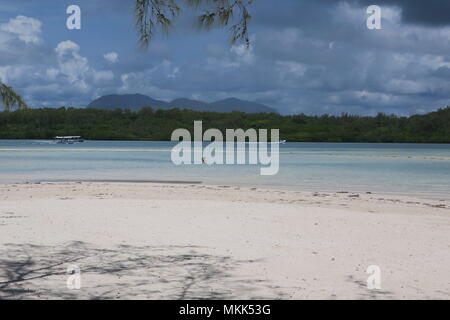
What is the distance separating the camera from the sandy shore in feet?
21.5

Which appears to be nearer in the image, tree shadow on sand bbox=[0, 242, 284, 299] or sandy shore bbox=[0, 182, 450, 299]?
tree shadow on sand bbox=[0, 242, 284, 299]

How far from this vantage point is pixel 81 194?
66.3 feet

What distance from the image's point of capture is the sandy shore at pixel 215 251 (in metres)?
6.57

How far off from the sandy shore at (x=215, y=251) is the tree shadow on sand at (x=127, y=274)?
14mm

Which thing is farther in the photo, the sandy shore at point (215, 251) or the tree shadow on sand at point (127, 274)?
the sandy shore at point (215, 251)

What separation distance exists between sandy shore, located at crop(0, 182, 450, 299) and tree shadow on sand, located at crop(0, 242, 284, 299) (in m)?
0.01

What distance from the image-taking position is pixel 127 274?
7.18m

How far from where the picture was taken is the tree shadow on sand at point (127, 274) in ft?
20.5

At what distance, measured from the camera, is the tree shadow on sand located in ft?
20.5
